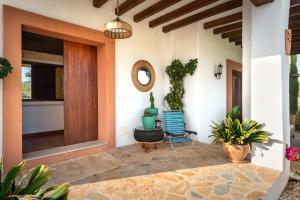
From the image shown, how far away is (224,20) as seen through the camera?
444 cm

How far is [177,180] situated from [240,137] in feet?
4.20

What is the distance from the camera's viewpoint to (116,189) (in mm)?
2328

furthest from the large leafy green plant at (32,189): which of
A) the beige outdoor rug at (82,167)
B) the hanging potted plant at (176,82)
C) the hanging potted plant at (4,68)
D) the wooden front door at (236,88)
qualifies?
Result: the wooden front door at (236,88)

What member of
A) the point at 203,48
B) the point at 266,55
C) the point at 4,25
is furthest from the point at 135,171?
the point at 203,48

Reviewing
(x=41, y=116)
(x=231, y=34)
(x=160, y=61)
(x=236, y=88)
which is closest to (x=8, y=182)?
(x=160, y=61)

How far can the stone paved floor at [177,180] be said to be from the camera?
86.4 inches

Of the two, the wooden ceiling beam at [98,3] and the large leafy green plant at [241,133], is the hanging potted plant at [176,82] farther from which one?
the wooden ceiling beam at [98,3]

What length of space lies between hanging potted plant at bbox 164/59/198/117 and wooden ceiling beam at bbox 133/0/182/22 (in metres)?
1.40

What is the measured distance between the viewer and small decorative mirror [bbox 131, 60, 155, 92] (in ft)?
14.4

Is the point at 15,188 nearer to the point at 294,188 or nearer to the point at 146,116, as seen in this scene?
the point at 146,116

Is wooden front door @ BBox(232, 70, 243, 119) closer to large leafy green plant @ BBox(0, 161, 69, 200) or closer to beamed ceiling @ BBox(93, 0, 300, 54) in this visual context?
beamed ceiling @ BBox(93, 0, 300, 54)

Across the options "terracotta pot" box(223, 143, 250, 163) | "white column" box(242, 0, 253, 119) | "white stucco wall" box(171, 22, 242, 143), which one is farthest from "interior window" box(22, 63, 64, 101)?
"white column" box(242, 0, 253, 119)

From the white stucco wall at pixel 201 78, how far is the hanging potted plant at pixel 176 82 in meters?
0.17

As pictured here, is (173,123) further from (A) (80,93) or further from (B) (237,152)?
(A) (80,93)
